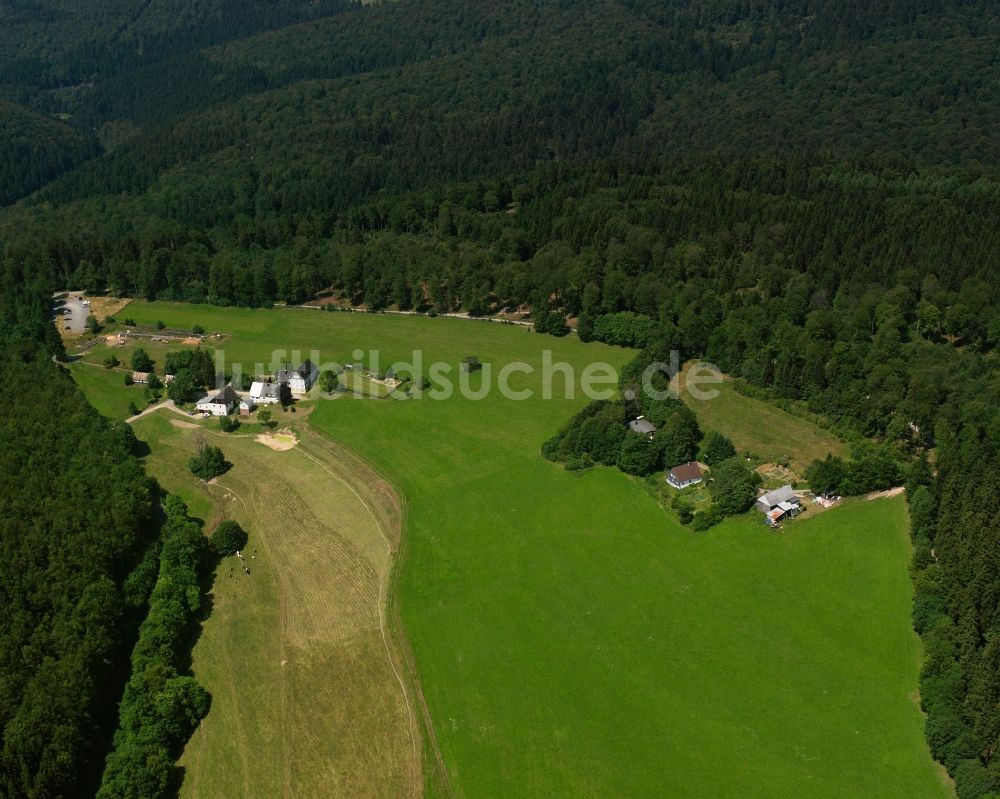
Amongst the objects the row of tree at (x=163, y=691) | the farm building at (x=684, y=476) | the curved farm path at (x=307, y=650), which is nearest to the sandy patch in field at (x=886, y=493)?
the farm building at (x=684, y=476)

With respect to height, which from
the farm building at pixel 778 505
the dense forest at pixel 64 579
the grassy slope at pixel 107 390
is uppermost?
the dense forest at pixel 64 579

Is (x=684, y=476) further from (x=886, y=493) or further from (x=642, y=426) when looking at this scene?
(x=886, y=493)

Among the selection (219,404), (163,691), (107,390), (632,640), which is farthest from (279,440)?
(632,640)

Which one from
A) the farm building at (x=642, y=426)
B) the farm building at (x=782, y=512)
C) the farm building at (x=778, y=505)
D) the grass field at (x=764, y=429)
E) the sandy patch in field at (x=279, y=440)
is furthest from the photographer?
the sandy patch in field at (x=279, y=440)

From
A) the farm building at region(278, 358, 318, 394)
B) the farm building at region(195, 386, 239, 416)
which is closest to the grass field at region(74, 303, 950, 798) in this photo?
the farm building at region(195, 386, 239, 416)

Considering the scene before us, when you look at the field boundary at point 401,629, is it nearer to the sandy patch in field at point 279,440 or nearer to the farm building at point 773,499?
the sandy patch in field at point 279,440

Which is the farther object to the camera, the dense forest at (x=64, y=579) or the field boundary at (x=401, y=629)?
the field boundary at (x=401, y=629)

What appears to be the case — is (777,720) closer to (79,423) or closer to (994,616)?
(994,616)
